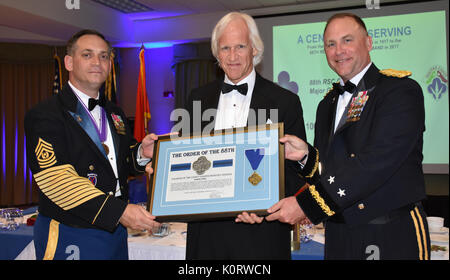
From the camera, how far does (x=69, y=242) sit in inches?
95.1

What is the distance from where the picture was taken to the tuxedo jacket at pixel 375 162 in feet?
7.02

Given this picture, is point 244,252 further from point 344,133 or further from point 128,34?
point 128,34

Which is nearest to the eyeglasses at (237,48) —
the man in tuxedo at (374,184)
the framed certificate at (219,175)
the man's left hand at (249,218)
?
the framed certificate at (219,175)

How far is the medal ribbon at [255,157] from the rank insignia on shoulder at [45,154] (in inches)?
46.2

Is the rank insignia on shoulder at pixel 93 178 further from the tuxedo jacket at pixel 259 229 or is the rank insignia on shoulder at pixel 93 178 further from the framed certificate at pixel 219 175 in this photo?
the tuxedo jacket at pixel 259 229

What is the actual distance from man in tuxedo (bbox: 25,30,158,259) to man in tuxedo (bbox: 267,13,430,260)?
3.23 ft

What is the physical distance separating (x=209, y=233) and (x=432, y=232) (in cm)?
214

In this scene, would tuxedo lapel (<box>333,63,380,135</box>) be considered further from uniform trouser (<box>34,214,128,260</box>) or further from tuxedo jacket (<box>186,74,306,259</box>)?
uniform trouser (<box>34,214,128,260</box>)

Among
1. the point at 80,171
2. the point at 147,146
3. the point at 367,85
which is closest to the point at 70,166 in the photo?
the point at 80,171

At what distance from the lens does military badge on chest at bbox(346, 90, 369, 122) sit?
7.58 ft

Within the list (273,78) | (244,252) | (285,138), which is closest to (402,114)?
(285,138)

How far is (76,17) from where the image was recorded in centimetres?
837

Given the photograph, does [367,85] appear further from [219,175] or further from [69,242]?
[69,242]

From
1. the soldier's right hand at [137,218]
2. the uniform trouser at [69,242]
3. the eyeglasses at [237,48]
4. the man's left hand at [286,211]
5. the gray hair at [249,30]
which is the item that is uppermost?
the gray hair at [249,30]
